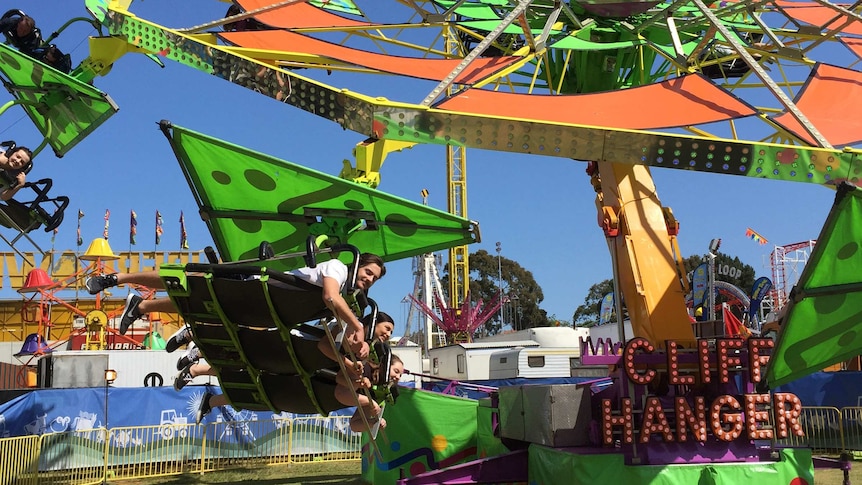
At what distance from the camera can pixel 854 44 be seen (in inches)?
423

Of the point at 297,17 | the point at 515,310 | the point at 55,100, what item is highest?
the point at 297,17

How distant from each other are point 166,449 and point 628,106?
11.2 meters

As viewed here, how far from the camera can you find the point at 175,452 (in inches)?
558

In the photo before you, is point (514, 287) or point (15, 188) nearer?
point (15, 188)

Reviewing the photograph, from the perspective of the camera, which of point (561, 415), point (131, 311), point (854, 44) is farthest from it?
point (854, 44)

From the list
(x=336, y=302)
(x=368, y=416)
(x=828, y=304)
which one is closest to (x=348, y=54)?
(x=368, y=416)

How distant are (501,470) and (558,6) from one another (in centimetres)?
517

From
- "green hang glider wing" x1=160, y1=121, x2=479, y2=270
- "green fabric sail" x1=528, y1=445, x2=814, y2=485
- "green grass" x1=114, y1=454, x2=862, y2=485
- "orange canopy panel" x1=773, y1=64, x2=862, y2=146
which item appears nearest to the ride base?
"green fabric sail" x1=528, y1=445, x2=814, y2=485

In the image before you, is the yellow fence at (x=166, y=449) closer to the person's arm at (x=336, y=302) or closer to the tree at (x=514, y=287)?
the person's arm at (x=336, y=302)

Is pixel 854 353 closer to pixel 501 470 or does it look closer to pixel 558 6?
pixel 501 470

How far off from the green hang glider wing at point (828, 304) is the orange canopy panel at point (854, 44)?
493 centimetres

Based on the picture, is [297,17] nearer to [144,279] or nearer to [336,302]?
[144,279]

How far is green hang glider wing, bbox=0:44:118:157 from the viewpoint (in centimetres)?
758

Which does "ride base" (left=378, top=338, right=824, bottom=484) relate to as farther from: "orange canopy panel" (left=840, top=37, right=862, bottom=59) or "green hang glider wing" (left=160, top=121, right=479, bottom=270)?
"orange canopy panel" (left=840, top=37, right=862, bottom=59)
